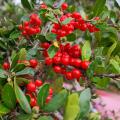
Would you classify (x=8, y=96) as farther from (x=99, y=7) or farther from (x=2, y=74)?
(x=99, y=7)

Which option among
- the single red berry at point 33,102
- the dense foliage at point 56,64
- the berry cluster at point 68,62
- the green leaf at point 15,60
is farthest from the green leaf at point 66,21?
the single red berry at point 33,102

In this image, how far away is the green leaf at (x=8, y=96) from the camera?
136 cm

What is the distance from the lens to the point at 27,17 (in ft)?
6.35

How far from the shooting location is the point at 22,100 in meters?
1.32

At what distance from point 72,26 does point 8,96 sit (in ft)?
1.35

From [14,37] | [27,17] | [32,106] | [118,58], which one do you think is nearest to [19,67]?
[32,106]

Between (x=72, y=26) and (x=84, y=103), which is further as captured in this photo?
(x=72, y=26)

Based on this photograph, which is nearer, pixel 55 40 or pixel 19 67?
pixel 19 67

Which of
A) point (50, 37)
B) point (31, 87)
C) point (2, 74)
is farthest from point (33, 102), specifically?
point (50, 37)

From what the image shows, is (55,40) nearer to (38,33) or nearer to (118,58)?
(38,33)

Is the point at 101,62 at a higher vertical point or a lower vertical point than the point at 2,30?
lower

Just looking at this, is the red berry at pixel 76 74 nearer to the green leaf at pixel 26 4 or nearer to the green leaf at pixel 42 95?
the green leaf at pixel 42 95

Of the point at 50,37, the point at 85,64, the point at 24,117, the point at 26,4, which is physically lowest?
the point at 24,117

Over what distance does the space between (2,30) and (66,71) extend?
0.43 meters
